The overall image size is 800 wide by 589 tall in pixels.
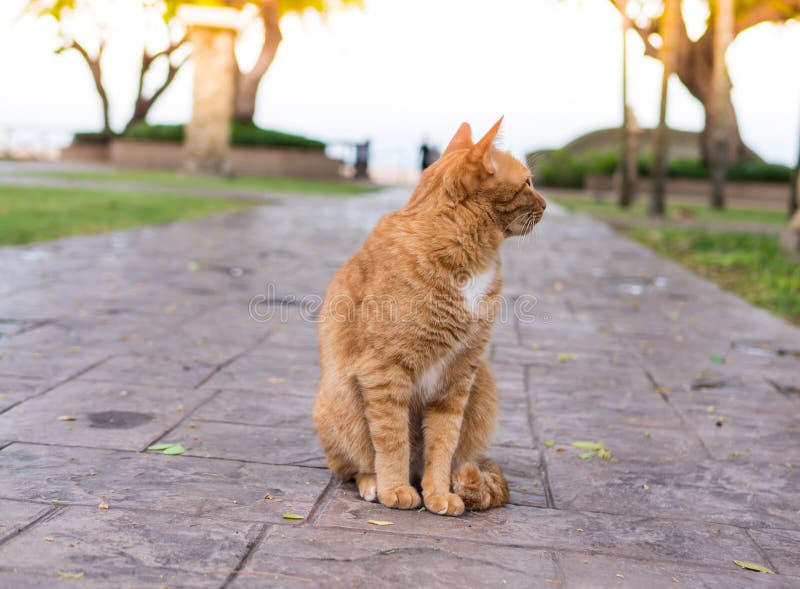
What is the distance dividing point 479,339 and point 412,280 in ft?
1.05

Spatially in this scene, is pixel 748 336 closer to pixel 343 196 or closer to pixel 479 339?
pixel 479 339

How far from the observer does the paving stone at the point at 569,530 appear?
8.79 feet

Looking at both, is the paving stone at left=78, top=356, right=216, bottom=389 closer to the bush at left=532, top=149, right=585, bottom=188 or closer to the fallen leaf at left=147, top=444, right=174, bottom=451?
the fallen leaf at left=147, top=444, right=174, bottom=451

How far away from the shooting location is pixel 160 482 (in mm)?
2975

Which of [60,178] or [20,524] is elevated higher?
[60,178]

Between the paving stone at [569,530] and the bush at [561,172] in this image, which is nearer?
the paving stone at [569,530]

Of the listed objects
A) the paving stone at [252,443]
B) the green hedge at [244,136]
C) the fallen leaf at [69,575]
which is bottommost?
the paving stone at [252,443]

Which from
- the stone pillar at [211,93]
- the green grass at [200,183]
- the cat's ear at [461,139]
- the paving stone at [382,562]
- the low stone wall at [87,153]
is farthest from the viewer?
the low stone wall at [87,153]

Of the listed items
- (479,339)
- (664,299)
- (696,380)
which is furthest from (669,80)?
(479,339)

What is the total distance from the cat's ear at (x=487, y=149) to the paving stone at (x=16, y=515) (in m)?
1.69

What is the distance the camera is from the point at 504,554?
2.55 meters

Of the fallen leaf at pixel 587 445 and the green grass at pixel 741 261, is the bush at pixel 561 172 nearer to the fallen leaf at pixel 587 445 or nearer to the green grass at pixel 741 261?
the green grass at pixel 741 261

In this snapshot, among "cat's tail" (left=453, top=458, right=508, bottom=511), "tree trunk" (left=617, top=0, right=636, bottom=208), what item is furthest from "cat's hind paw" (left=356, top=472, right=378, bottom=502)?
"tree trunk" (left=617, top=0, right=636, bottom=208)

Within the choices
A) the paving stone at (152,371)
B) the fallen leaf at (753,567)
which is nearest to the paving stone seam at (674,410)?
the fallen leaf at (753,567)
